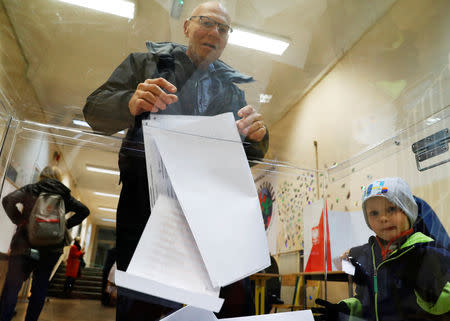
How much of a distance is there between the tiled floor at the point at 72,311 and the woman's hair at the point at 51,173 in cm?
12

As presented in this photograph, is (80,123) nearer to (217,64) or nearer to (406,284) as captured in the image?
(217,64)

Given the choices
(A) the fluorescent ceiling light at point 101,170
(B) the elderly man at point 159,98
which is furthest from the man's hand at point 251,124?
(A) the fluorescent ceiling light at point 101,170

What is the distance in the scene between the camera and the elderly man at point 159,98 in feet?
1.20

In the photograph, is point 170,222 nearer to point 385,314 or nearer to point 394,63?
point 385,314

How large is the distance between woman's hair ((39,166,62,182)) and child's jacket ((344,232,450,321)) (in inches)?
14.4

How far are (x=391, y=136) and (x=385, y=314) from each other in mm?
231

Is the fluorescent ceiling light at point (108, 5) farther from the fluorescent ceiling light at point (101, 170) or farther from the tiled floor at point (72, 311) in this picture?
the tiled floor at point (72, 311)

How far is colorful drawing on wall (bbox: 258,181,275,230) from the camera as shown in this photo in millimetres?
419

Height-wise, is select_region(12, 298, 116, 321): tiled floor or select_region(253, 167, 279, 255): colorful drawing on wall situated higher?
select_region(253, 167, 279, 255): colorful drawing on wall

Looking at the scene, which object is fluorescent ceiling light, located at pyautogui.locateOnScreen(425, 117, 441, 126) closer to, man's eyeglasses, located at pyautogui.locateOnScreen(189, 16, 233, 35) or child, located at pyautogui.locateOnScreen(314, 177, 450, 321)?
child, located at pyautogui.locateOnScreen(314, 177, 450, 321)

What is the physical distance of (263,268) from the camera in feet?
1.29

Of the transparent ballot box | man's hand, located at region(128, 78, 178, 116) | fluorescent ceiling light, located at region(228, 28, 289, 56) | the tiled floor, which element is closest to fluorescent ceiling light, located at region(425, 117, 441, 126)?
the transparent ballot box

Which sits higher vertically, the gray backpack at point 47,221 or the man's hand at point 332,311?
the gray backpack at point 47,221

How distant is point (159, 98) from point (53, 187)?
0.47ft
